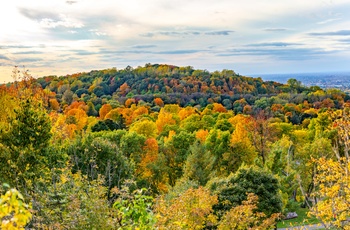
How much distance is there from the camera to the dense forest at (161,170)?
1102cm

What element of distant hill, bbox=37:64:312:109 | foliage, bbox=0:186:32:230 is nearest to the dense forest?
foliage, bbox=0:186:32:230

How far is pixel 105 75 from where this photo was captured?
162000 mm

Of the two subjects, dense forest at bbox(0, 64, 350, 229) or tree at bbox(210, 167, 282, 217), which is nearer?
dense forest at bbox(0, 64, 350, 229)

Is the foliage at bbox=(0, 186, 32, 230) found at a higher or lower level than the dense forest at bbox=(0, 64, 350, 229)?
higher

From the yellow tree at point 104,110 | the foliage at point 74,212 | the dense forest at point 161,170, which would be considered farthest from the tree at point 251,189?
the yellow tree at point 104,110

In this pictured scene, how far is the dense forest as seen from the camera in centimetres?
1102

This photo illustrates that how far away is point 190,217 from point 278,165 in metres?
17.2

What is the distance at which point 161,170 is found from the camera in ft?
124

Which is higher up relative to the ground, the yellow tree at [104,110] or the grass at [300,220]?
the yellow tree at [104,110]

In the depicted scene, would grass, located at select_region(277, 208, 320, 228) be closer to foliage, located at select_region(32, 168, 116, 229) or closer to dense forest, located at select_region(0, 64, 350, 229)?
dense forest, located at select_region(0, 64, 350, 229)

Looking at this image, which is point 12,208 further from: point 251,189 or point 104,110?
point 104,110

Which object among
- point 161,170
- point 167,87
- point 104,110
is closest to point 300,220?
point 161,170

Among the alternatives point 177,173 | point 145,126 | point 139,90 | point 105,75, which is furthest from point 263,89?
point 177,173

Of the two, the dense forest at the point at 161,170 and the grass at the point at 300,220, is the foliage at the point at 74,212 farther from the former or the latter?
the grass at the point at 300,220
